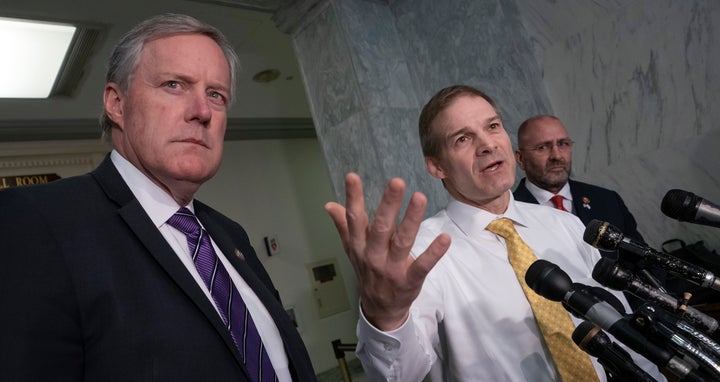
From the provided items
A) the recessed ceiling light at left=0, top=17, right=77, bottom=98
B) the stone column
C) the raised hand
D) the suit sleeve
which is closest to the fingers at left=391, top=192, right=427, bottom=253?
the raised hand

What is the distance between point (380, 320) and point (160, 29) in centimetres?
100

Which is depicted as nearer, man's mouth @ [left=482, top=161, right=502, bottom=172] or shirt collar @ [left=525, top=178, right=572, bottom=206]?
man's mouth @ [left=482, top=161, right=502, bottom=172]

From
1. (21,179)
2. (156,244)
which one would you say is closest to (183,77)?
(156,244)

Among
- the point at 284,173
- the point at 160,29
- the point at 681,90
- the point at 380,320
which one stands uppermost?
the point at 284,173

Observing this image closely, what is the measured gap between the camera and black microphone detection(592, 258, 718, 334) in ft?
2.96

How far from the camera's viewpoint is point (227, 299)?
1105 mm

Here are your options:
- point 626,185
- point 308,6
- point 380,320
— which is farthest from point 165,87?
point 626,185

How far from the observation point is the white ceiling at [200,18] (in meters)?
3.49

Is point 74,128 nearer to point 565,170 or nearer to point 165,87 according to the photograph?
point 165,87

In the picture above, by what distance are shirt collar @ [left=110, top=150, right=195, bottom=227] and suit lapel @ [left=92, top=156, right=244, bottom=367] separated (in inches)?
1.4

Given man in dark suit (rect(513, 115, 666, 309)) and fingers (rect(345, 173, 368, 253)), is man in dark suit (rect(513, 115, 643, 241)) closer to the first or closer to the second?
man in dark suit (rect(513, 115, 666, 309))

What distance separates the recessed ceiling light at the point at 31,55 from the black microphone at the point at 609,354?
4184 millimetres

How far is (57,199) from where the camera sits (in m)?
0.97

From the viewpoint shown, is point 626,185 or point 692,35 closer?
point 692,35
